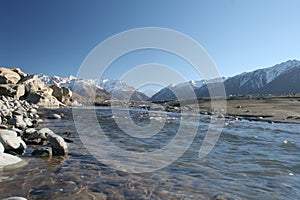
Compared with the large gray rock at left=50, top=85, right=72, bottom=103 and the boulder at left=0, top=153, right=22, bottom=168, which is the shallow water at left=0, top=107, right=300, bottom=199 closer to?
the boulder at left=0, top=153, right=22, bottom=168

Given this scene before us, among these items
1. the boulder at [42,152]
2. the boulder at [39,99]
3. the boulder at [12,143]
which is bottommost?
the boulder at [42,152]

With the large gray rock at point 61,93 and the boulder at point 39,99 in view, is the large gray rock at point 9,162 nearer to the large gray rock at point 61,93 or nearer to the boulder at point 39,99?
the boulder at point 39,99

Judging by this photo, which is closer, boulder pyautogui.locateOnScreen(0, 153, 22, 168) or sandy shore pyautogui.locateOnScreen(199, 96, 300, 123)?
boulder pyautogui.locateOnScreen(0, 153, 22, 168)

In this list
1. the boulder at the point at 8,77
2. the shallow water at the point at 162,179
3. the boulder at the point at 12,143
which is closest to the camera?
the shallow water at the point at 162,179

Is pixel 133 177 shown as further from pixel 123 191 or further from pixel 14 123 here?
pixel 14 123

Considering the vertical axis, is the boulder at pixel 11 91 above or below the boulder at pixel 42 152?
above

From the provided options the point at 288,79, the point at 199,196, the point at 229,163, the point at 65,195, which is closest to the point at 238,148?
the point at 229,163

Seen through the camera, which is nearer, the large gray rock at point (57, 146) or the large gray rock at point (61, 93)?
the large gray rock at point (57, 146)

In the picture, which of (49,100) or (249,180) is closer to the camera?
(249,180)

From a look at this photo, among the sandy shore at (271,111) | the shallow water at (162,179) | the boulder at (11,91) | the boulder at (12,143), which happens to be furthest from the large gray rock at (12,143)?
the boulder at (11,91)

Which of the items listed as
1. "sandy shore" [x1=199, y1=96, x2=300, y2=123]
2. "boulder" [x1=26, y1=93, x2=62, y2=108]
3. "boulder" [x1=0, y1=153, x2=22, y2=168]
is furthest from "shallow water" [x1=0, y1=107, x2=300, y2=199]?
"boulder" [x1=26, y1=93, x2=62, y2=108]

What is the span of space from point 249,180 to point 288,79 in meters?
222

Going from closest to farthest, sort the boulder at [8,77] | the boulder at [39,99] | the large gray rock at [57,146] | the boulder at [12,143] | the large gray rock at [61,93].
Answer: the boulder at [12,143] → the large gray rock at [57,146] → the boulder at [39,99] → the boulder at [8,77] → the large gray rock at [61,93]

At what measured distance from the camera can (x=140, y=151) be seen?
1078 cm
